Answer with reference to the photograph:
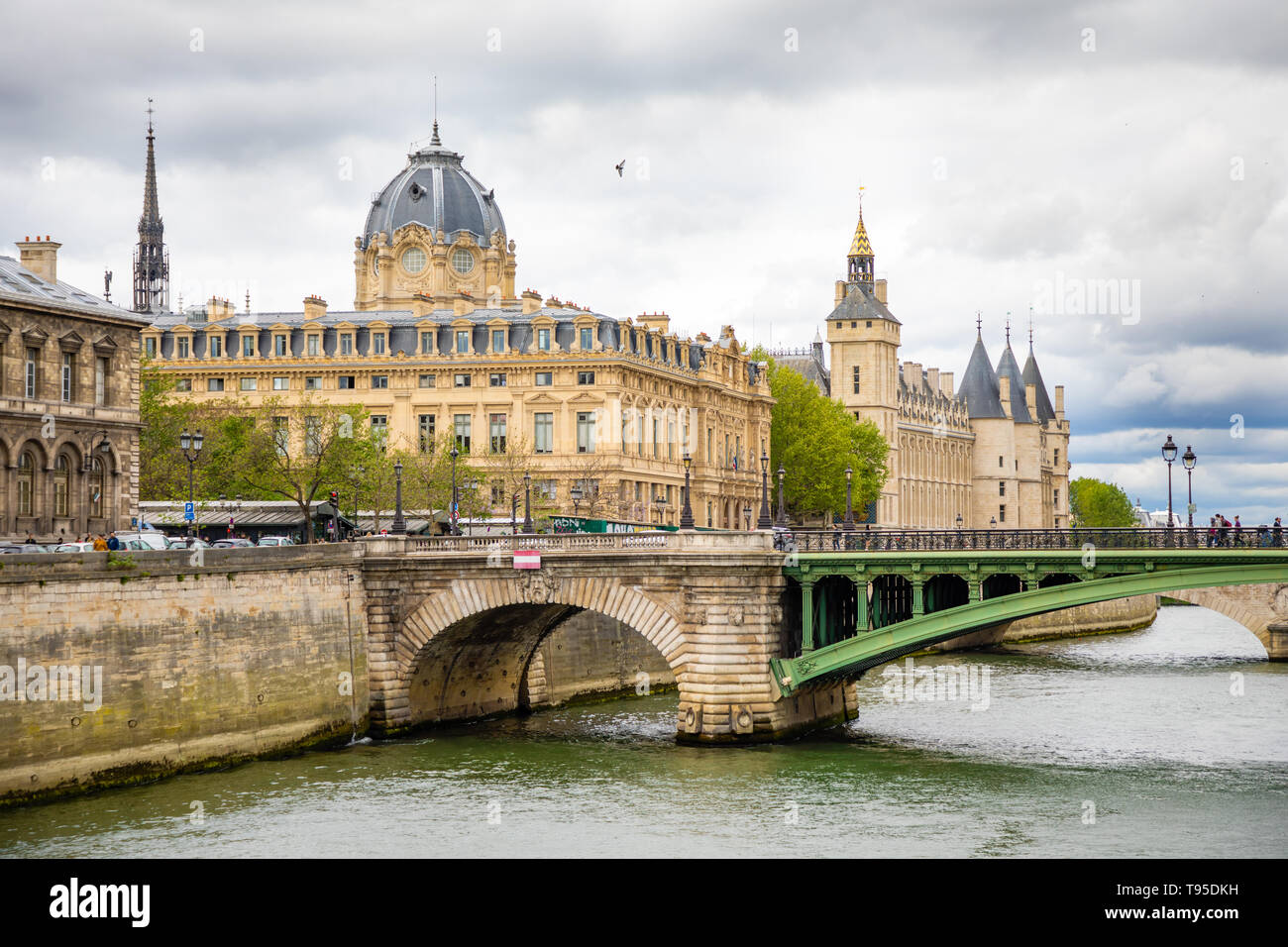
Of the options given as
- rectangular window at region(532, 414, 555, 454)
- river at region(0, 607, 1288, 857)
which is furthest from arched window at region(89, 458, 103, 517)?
rectangular window at region(532, 414, 555, 454)

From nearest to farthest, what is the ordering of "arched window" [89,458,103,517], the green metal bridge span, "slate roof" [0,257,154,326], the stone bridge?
the green metal bridge span < the stone bridge < "slate roof" [0,257,154,326] < "arched window" [89,458,103,517]

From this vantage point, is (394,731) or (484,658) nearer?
(394,731)

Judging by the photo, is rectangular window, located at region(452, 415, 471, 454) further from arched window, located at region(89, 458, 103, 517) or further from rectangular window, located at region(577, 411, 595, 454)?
arched window, located at region(89, 458, 103, 517)

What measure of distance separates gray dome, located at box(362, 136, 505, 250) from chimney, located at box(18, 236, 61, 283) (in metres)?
A: 46.0

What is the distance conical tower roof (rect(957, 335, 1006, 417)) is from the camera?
172 metres

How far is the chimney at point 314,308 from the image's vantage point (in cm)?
9056

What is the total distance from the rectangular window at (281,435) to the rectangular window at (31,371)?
21218mm

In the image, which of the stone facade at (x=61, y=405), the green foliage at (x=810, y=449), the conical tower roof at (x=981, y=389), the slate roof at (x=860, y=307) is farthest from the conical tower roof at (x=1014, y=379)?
the stone facade at (x=61, y=405)

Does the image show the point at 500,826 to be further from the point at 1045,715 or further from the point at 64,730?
the point at 1045,715
